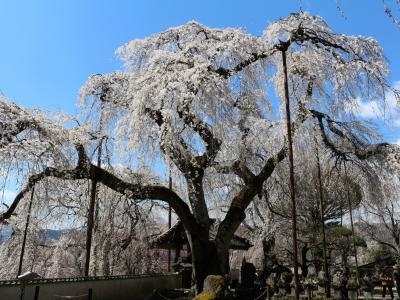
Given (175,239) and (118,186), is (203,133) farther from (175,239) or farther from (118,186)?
(175,239)

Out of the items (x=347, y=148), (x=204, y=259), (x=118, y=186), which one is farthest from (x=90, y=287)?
(x=347, y=148)

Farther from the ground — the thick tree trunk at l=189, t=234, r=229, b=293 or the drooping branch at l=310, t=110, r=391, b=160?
the drooping branch at l=310, t=110, r=391, b=160

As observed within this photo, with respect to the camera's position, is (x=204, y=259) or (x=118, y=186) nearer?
(x=118, y=186)

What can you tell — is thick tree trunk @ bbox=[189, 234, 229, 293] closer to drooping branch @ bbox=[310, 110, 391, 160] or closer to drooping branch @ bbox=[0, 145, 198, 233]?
drooping branch @ bbox=[0, 145, 198, 233]

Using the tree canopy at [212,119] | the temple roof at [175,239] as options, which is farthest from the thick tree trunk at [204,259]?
the temple roof at [175,239]

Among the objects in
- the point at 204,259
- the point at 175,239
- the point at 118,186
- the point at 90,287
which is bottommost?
the point at 90,287

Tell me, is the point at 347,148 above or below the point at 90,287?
above

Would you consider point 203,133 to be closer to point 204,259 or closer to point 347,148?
point 204,259

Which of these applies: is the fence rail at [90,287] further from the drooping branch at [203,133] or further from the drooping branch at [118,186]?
the drooping branch at [203,133]

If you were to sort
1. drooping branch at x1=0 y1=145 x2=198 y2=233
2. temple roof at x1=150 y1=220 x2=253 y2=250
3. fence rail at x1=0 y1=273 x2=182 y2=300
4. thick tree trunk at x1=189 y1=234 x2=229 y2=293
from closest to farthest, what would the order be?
fence rail at x1=0 y1=273 x2=182 y2=300, drooping branch at x1=0 y1=145 x2=198 y2=233, thick tree trunk at x1=189 y1=234 x2=229 y2=293, temple roof at x1=150 y1=220 x2=253 y2=250

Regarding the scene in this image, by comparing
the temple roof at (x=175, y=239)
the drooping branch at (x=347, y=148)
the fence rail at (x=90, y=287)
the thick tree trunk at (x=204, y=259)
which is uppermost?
the drooping branch at (x=347, y=148)

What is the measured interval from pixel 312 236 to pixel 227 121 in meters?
15.1

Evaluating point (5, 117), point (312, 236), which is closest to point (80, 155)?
point (5, 117)

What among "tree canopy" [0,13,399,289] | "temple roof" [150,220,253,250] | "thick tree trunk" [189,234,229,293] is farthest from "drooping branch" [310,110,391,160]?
"temple roof" [150,220,253,250]
